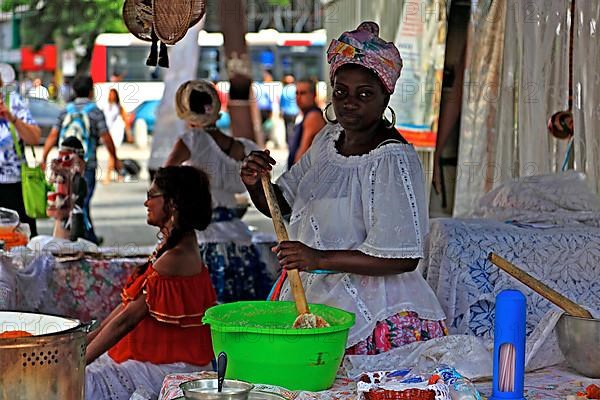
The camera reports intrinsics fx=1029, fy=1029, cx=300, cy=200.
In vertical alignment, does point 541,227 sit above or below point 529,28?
below

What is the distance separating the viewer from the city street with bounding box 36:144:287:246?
995 cm

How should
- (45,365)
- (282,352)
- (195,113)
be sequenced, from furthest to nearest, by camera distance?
(195,113) < (282,352) < (45,365)

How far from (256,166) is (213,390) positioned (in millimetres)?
1086

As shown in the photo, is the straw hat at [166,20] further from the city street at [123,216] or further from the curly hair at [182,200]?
the city street at [123,216]

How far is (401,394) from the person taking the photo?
2.19 metres

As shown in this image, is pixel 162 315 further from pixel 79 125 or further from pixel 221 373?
pixel 79 125

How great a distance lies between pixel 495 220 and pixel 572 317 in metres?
1.54

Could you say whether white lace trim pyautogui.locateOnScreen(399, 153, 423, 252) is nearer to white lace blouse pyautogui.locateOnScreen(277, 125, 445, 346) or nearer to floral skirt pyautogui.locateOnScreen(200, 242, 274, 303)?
white lace blouse pyautogui.locateOnScreen(277, 125, 445, 346)

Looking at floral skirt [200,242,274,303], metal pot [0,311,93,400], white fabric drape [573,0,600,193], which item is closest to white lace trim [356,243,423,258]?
metal pot [0,311,93,400]

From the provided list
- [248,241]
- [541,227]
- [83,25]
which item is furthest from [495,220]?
[83,25]

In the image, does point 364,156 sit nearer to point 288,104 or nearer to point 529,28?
point 529,28

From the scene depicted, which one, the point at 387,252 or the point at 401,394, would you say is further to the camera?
the point at 387,252

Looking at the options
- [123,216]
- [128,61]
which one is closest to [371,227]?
[123,216]

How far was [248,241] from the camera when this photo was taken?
6.00 meters
